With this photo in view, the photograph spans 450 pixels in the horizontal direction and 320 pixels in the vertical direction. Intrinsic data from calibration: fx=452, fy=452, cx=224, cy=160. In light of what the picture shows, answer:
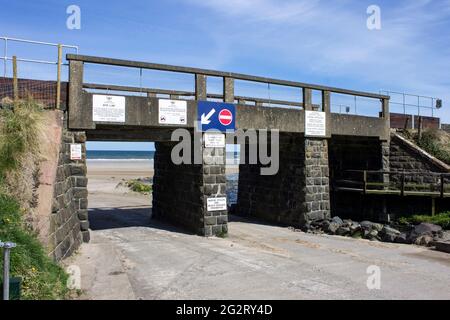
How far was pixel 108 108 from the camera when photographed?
12.7 metres

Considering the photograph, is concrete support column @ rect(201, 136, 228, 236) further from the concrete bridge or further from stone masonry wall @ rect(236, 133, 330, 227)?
stone masonry wall @ rect(236, 133, 330, 227)

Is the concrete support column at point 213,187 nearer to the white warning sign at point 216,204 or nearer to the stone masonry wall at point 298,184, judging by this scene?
the white warning sign at point 216,204

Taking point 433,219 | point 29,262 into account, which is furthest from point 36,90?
point 433,219

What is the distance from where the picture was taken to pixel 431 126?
2377cm

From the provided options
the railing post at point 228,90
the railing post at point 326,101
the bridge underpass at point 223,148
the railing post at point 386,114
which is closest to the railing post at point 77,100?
the bridge underpass at point 223,148

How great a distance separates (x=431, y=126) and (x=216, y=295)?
19844 mm

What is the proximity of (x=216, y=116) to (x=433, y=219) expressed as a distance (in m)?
9.11

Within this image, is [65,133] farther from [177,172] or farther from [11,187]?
[177,172]

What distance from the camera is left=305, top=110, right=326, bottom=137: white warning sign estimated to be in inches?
666

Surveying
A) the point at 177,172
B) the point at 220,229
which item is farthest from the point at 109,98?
the point at 220,229

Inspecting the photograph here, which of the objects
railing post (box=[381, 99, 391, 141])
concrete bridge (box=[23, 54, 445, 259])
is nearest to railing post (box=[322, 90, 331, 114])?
concrete bridge (box=[23, 54, 445, 259])

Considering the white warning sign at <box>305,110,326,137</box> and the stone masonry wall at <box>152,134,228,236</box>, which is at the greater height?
the white warning sign at <box>305,110,326,137</box>

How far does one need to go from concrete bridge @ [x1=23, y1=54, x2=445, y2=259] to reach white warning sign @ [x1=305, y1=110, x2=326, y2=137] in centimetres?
7

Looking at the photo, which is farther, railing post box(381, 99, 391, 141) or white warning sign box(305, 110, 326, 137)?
railing post box(381, 99, 391, 141)
